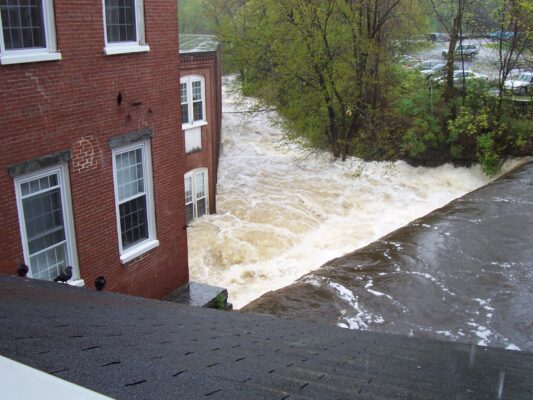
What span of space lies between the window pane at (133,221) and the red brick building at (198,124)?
27.2 ft

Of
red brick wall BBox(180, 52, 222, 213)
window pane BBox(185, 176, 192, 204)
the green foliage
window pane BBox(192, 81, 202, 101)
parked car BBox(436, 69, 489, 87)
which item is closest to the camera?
red brick wall BBox(180, 52, 222, 213)

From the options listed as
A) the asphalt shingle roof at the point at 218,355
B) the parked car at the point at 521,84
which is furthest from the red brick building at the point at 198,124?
the parked car at the point at 521,84

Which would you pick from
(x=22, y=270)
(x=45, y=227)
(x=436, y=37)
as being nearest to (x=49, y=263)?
(x=45, y=227)

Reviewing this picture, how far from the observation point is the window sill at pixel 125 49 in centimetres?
845

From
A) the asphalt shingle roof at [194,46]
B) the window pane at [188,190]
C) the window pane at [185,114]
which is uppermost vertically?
the asphalt shingle roof at [194,46]

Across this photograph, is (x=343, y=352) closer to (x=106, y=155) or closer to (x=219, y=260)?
(x=106, y=155)

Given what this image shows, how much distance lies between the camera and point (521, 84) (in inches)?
1182

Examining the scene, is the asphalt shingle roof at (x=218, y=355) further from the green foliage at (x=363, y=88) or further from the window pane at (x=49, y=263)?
the green foliage at (x=363, y=88)

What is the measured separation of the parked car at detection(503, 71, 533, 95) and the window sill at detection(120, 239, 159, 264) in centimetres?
2316

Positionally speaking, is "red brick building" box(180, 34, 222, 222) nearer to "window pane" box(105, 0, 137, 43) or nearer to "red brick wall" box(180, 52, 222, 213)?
"red brick wall" box(180, 52, 222, 213)

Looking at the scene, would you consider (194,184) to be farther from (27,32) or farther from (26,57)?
(26,57)

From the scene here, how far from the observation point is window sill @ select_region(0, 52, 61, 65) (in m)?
6.92

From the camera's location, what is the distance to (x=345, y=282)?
14.3 meters

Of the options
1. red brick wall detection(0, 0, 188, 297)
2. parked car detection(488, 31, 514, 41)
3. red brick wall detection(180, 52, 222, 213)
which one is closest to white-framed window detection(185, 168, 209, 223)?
red brick wall detection(180, 52, 222, 213)
